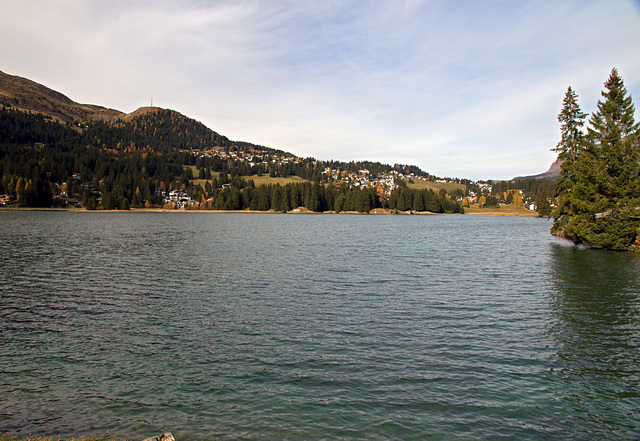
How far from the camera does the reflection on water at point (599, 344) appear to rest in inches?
461

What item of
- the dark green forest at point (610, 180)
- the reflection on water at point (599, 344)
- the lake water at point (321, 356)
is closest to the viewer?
the lake water at point (321, 356)

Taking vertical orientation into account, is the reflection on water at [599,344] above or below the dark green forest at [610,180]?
below

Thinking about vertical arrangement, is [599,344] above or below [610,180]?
below

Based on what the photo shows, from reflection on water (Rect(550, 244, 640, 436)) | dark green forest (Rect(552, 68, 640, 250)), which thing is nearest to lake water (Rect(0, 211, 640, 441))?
reflection on water (Rect(550, 244, 640, 436))

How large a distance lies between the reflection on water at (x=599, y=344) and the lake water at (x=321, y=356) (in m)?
0.08

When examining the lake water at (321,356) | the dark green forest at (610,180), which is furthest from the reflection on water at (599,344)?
the dark green forest at (610,180)

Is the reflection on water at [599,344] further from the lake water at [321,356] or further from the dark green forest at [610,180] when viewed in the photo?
the dark green forest at [610,180]

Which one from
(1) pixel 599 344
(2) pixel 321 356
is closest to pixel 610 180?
(1) pixel 599 344

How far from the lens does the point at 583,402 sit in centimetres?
1191

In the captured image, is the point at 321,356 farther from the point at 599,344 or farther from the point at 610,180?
the point at 610,180

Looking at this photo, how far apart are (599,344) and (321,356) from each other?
482 inches

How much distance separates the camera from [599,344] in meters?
16.9

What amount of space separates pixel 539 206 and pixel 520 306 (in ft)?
574

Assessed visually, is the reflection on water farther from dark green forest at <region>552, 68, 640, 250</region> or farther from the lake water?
dark green forest at <region>552, 68, 640, 250</region>
